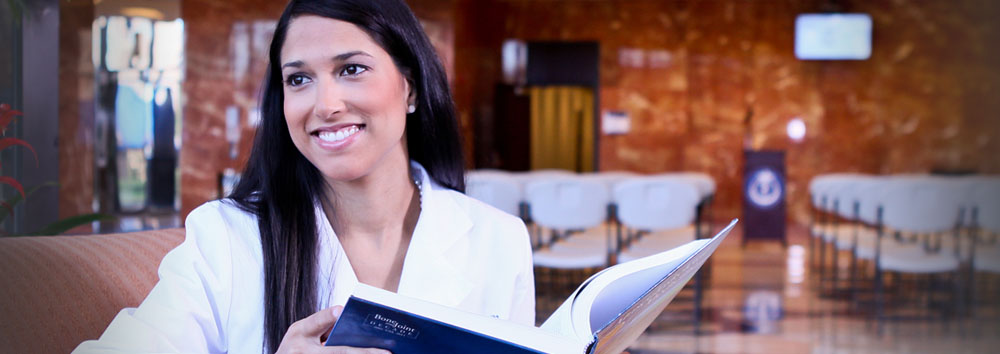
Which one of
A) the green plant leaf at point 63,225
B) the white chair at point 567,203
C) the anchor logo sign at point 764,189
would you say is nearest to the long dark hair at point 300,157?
the green plant leaf at point 63,225

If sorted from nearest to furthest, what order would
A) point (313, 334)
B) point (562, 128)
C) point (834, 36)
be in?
point (313, 334) < point (834, 36) < point (562, 128)

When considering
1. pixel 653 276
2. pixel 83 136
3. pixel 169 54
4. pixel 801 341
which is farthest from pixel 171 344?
pixel 169 54

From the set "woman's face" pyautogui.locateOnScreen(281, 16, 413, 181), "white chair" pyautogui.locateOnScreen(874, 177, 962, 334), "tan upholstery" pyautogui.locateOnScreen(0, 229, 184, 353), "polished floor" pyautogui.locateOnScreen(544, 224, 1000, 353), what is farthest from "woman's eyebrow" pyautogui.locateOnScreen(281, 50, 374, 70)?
"white chair" pyautogui.locateOnScreen(874, 177, 962, 334)

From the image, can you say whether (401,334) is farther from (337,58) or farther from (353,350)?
(337,58)

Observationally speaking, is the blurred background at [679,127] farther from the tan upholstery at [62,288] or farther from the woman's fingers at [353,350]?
the woman's fingers at [353,350]

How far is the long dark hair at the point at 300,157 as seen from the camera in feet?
3.84

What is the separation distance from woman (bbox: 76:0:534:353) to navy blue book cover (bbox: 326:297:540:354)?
0.71 ft

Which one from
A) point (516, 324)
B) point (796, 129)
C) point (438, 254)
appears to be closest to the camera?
point (516, 324)

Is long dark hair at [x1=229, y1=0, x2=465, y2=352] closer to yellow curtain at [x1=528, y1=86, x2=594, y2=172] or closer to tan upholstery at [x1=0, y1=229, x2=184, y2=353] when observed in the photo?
tan upholstery at [x1=0, y1=229, x2=184, y2=353]

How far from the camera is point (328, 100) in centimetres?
115

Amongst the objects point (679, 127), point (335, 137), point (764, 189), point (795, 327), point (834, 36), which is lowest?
point (795, 327)

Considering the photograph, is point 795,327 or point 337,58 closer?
point 337,58

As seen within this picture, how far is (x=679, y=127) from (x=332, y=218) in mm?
10569

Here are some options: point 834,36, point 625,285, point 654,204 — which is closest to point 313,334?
point 625,285
